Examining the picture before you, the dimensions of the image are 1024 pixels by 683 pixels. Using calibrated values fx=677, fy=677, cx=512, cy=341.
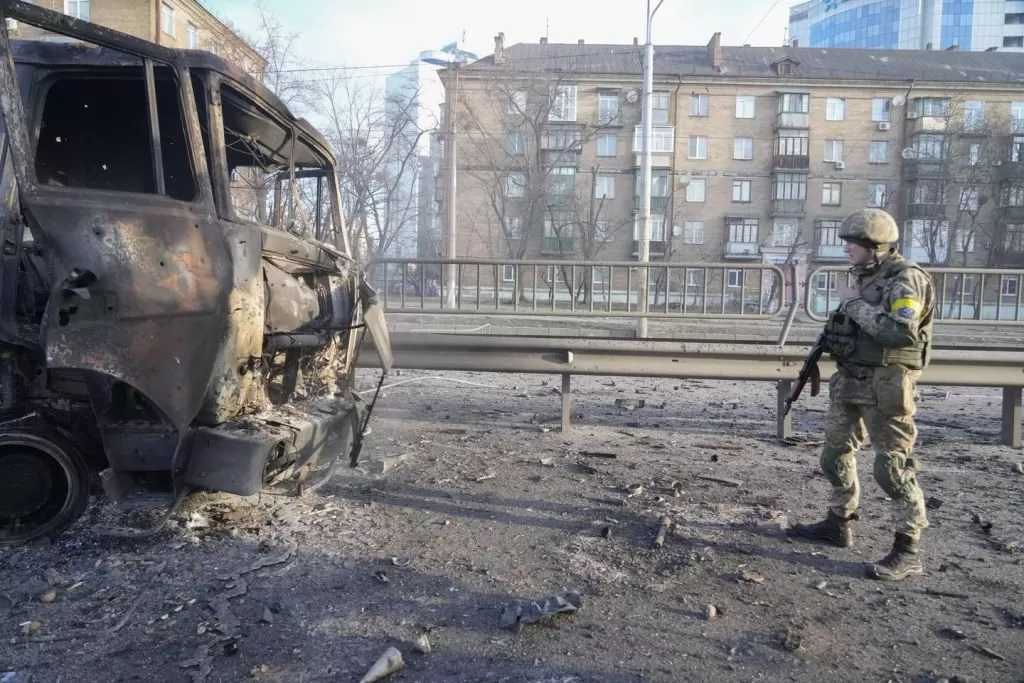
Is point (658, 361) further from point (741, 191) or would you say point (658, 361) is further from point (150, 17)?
point (741, 191)

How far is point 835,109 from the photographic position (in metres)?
43.7

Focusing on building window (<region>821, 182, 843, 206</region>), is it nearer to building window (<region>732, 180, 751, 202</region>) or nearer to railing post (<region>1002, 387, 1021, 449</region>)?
building window (<region>732, 180, 751, 202</region>)

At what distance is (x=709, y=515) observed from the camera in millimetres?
4117

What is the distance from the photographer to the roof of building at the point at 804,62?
42.5m

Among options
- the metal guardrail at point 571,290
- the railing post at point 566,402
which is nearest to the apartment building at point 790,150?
the metal guardrail at point 571,290

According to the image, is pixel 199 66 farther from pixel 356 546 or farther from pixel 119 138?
pixel 356 546

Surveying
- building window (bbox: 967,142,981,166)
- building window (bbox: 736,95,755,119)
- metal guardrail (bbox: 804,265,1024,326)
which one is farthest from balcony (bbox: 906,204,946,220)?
metal guardrail (bbox: 804,265,1024,326)

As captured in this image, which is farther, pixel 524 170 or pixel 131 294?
pixel 524 170

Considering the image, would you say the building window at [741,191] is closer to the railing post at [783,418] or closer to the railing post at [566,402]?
the railing post at [783,418]

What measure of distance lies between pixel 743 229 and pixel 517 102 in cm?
1836

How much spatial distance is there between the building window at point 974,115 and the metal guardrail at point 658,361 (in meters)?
44.5

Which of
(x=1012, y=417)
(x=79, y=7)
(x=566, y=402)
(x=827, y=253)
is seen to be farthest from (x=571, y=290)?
(x=827, y=253)

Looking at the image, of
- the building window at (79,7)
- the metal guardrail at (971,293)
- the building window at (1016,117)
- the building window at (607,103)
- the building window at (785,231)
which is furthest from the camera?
the building window at (785,231)

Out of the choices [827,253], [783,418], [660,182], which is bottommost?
[783,418]
